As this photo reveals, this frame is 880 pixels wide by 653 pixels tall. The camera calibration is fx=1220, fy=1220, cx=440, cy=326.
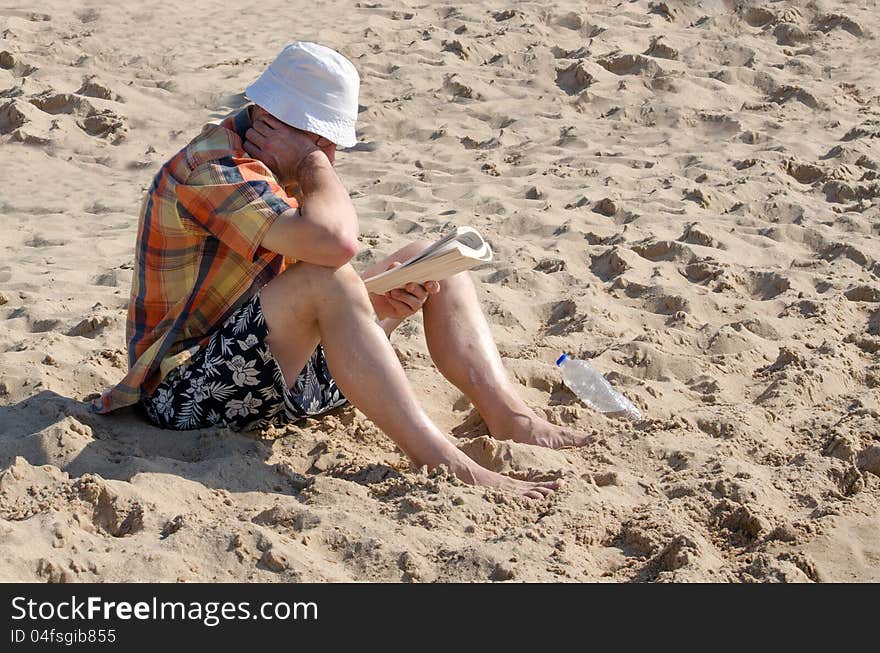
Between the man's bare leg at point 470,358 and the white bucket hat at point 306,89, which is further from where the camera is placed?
the man's bare leg at point 470,358

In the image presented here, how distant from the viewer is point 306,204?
11.0 ft

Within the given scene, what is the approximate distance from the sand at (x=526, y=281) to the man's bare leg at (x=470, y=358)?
165mm

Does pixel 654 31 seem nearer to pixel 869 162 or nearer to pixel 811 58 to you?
pixel 811 58

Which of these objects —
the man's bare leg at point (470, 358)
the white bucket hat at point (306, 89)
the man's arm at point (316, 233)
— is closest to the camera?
the man's arm at point (316, 233)

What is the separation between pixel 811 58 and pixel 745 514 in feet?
17.9

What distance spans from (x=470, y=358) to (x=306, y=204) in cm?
82

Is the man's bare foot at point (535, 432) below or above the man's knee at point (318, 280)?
below

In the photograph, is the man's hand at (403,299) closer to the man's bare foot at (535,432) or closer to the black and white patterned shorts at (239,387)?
the black and white patterned shorts at (239,387)

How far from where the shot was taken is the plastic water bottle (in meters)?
4.02

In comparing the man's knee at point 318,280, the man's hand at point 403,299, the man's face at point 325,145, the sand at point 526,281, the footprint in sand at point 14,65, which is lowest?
the footprint in sand at point 14,65

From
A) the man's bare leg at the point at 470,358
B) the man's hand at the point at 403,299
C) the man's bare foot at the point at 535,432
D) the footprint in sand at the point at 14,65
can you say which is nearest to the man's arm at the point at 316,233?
the man's hand at the point at 403,299

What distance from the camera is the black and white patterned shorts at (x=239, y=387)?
135 inches

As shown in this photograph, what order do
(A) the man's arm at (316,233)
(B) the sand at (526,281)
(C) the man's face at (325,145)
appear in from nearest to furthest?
1. (B) the sand at (526,281)
2. (A) the man's arm at (316,233)
3. (C) the man's face at (325,145)

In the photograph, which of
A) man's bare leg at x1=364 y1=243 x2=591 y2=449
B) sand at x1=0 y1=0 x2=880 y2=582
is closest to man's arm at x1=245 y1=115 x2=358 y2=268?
man's bare leg at x1=364 y1=243 x2=591 y2=449
